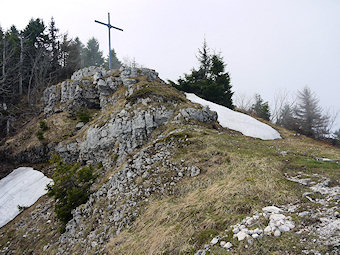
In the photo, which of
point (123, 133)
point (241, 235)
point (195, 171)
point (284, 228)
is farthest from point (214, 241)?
point (123, 133)

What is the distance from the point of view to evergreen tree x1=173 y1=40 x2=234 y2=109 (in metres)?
27.5

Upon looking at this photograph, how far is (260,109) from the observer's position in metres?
38.5

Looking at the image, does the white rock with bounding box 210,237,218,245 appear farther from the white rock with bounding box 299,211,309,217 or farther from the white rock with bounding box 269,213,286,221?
the white rock with bounding box 299,211,309,217

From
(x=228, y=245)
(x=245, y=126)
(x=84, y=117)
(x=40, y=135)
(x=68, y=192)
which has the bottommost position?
(x=68, y=192)

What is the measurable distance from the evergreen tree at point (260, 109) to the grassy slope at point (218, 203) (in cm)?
2969

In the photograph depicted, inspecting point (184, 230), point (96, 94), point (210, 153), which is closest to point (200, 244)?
point (184, 230)

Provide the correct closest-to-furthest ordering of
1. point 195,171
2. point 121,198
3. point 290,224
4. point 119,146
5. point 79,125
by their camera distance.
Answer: point 290,224 < point 195,171 < point 121,198 < point 119,146 < point 79,125

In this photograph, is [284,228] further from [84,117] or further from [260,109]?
[260,109]

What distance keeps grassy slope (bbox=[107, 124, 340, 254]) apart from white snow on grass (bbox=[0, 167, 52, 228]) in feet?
42.3

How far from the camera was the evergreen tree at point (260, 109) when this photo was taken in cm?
3638

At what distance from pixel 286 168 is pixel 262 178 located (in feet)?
6.28

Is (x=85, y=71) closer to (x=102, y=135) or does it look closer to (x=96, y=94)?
(x=96, y=94)

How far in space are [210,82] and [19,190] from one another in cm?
2524

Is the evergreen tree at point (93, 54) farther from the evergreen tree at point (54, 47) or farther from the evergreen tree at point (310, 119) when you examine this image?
the evergreen tree at point (310, 119)
